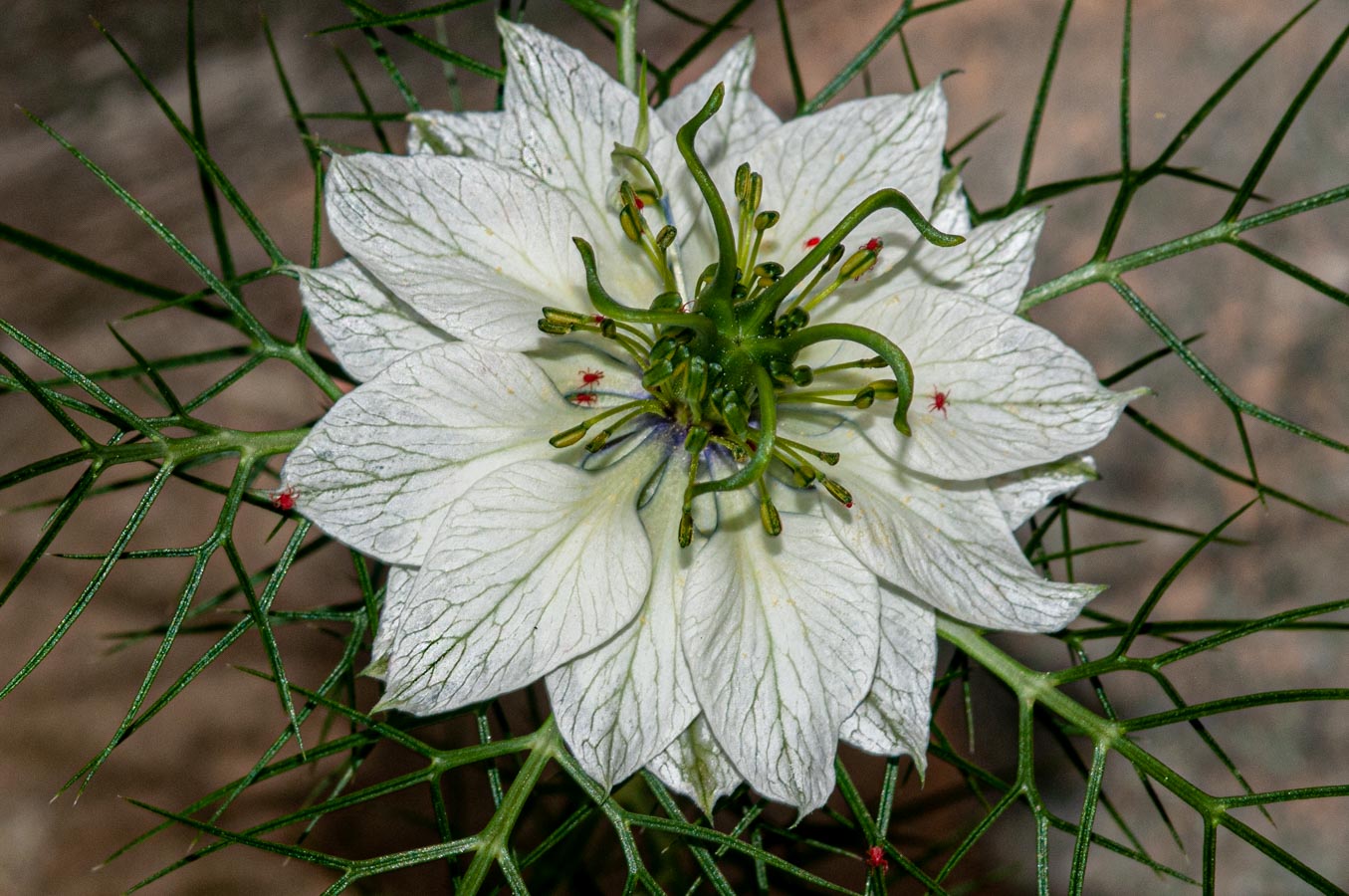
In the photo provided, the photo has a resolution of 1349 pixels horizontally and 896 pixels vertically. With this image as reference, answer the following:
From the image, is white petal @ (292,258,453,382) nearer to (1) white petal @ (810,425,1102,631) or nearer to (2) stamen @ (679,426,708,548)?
(2) stamen @ (679,426,708,548)

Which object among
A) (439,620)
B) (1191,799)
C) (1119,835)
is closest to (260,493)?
(439,620)

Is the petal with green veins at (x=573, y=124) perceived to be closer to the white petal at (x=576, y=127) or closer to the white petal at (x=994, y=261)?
the white petal at (x=576, y=127)

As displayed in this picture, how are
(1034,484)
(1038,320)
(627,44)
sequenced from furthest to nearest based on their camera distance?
(1038,320) → (627,44) → (1034,484)

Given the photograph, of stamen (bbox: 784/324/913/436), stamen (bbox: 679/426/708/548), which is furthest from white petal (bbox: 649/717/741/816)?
stamen (bbox: 784/324/913/436)

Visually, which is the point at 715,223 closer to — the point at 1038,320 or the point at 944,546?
the point at 944,546

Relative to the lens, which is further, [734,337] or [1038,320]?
[1038,320]

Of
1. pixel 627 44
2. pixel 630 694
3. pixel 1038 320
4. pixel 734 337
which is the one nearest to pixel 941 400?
pixel 734 337
